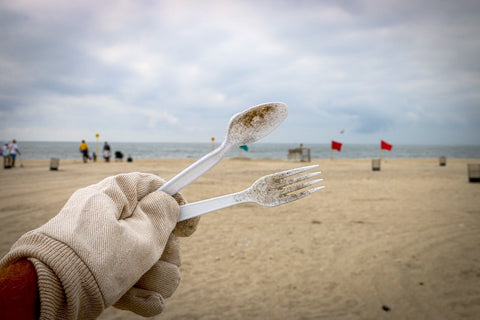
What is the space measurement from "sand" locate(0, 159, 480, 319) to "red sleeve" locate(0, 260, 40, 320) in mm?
3013

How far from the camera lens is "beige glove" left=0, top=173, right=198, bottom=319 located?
71 cm

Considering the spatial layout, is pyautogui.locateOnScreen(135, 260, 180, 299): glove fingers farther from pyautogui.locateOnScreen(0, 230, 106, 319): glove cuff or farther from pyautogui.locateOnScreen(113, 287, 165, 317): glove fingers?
pyautogui.locateOnScreen(0, 230, 106, 319): glove cuff

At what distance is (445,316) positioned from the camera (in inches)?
125

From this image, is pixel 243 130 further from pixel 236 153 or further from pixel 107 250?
pixel 236 153

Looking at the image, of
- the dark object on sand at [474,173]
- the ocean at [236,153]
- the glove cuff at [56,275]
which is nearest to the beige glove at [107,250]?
the glove cuff at [56,275]

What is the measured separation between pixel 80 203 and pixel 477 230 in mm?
7007

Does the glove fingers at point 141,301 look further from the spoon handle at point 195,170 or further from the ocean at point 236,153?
the ocean at point 236,153

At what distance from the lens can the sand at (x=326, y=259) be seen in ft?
11.2

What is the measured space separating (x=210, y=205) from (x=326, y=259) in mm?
4094

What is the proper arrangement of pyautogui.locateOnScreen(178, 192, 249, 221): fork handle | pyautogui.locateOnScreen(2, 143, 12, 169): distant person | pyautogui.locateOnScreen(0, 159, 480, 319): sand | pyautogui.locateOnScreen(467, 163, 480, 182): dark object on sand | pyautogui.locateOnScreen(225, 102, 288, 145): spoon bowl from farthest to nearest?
pyautogui.locateOnScreen(2, 143, 12, 169): distant person → pyautogui.locateOnScreen(467, 163, 480, 182): dark object on sand → pyautogui.locateOnScreen(0, 159, 480, 319): sand → pyautogui.locateOnScreen(225, 102, 288, 145): spoon bowl → pyautogui.locateOnScreen(178, 192, 249, 221): fork handle

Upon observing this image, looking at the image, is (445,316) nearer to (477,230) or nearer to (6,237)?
(477,230)

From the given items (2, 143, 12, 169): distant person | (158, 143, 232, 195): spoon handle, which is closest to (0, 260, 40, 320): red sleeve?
(158, 143, 232, 195): spoon handle

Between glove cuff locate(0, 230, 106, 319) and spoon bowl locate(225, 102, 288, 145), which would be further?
spoon bowl locate(225, 102, 288, 145)

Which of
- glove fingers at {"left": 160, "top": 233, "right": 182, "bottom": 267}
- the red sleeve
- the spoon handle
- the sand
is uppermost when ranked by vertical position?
the spoon handle
